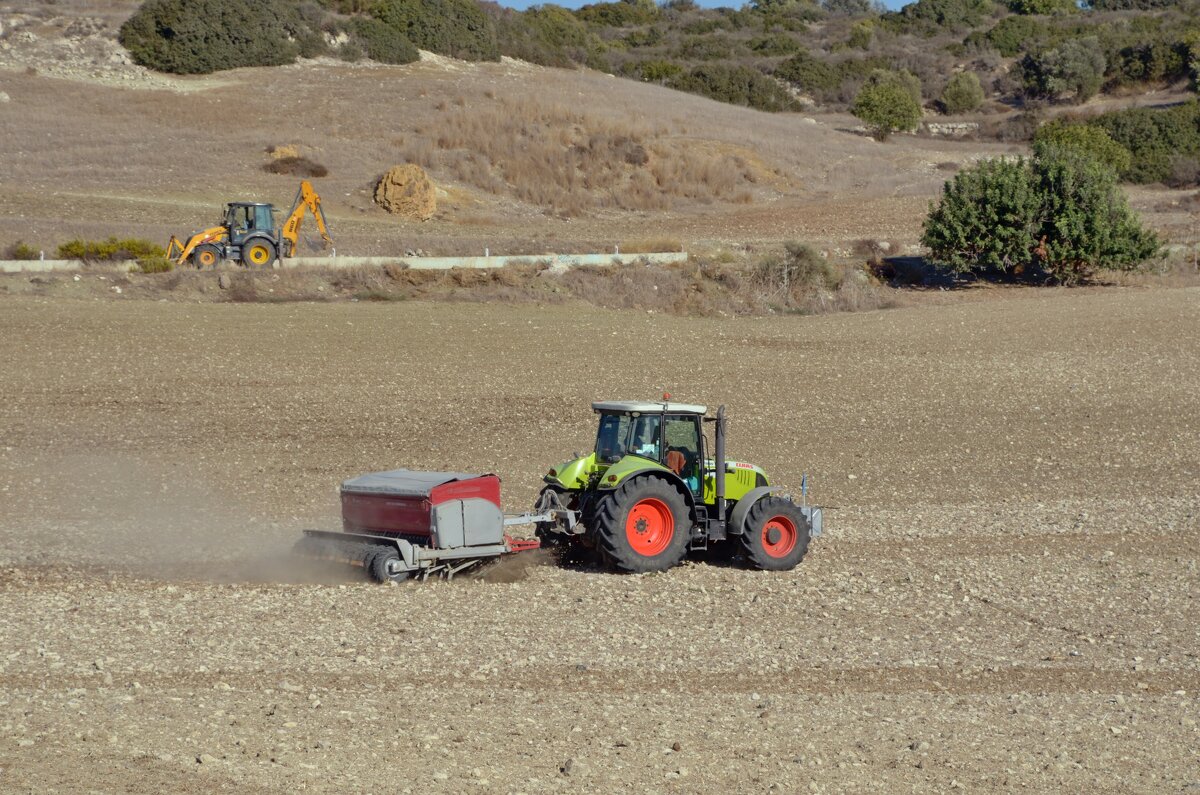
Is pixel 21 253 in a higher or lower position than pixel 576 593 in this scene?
higher

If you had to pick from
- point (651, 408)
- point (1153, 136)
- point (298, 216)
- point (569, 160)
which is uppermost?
point (1153, 136)

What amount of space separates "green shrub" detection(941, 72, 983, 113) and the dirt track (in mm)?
72686

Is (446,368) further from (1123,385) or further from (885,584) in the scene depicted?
(885,584)

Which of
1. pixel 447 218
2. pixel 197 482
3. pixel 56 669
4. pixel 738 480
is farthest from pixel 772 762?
pixel 447 218

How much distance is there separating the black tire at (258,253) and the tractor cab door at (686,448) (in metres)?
25.5

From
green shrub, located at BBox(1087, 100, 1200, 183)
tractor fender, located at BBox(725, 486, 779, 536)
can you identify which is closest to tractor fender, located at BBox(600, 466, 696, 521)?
tractor fender, located at BBox(725, 486, 779, 536)

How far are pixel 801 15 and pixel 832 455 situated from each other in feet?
422

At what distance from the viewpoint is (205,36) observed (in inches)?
2822

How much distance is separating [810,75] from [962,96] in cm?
1151

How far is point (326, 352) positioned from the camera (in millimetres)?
28516

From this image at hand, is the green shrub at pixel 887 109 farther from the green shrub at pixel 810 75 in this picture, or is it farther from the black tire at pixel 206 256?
the black tire at pixel 206 256

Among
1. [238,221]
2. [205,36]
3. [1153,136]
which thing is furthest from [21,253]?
[1153,136]

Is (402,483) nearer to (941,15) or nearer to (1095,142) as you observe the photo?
(1095,142)

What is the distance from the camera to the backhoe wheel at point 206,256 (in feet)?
123
